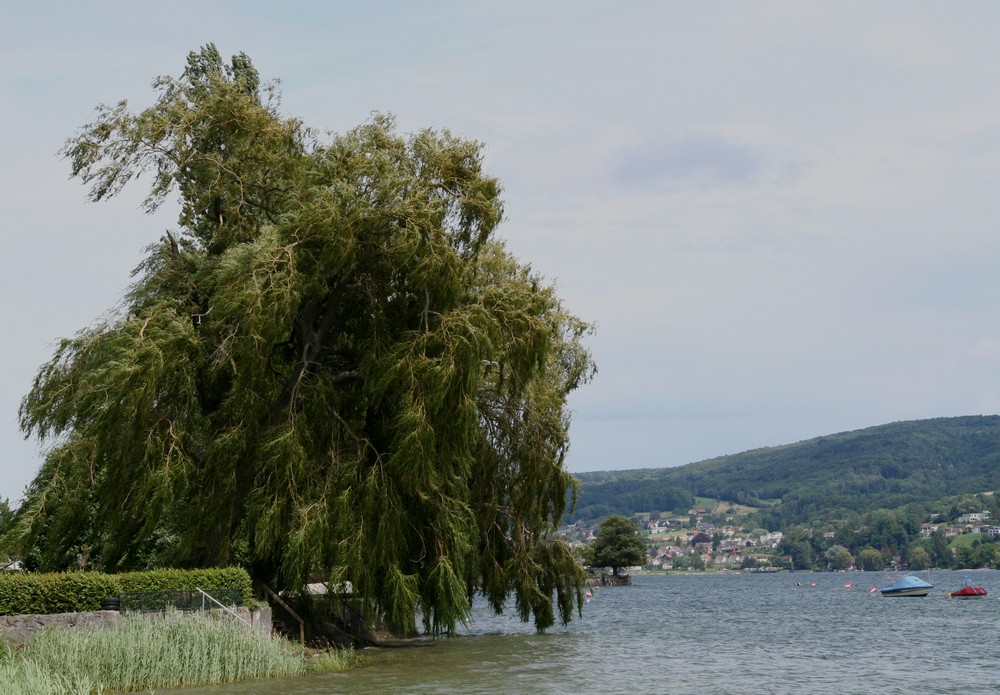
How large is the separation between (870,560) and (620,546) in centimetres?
8813

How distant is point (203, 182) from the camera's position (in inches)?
1089

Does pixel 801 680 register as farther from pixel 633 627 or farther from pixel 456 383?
pixel 633 627

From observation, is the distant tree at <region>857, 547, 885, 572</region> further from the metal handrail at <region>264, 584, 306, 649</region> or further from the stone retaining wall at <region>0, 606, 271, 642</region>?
the stone retaining wall at <region>0, 606, 271, 642</region>

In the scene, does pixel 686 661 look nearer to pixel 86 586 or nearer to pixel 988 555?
pixel 86 586

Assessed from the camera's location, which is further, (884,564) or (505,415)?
(884,564)

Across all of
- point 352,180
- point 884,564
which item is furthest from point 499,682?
point 884,564

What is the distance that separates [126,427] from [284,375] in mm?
5209

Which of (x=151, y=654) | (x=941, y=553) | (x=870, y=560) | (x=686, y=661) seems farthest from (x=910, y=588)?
(x=870, y=560)

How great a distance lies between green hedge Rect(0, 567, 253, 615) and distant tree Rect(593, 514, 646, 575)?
95.4 m

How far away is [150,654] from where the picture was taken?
19.1m

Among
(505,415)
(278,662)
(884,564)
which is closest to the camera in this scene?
(278,662)

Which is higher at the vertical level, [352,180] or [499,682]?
[352,180]

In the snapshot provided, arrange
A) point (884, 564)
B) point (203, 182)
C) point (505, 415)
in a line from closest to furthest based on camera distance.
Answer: point (203, 182) → point (505, 415) → point (884, 564)

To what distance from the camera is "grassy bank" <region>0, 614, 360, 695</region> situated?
18.1 metres
